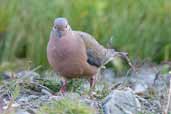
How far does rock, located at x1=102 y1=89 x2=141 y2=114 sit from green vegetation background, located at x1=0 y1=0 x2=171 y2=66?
3.12m

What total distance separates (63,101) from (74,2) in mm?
4042

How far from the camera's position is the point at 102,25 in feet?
29.0

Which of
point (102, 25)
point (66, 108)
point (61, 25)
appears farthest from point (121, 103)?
point (102, 25)

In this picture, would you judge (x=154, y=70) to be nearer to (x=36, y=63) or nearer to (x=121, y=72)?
(x=121, y=72)

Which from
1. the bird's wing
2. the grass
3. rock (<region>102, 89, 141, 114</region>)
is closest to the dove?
the bird's wing

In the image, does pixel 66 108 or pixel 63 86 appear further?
pixel 63 86

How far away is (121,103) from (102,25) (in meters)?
3.55

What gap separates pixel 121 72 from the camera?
8.34 metres

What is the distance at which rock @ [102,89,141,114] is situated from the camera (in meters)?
5.32

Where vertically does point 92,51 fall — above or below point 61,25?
below

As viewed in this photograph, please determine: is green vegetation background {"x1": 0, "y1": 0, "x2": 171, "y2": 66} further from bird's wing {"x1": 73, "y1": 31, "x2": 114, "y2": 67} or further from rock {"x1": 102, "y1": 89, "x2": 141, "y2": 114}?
rock {"x1": 102, "y1": 89, "x2": 141, "y2": 114}

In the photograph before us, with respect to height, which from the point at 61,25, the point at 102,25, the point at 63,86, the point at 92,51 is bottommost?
the point at 63,86

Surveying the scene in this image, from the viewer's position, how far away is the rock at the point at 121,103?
532 cm

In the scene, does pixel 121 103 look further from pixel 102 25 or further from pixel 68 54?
pixel 102 25
